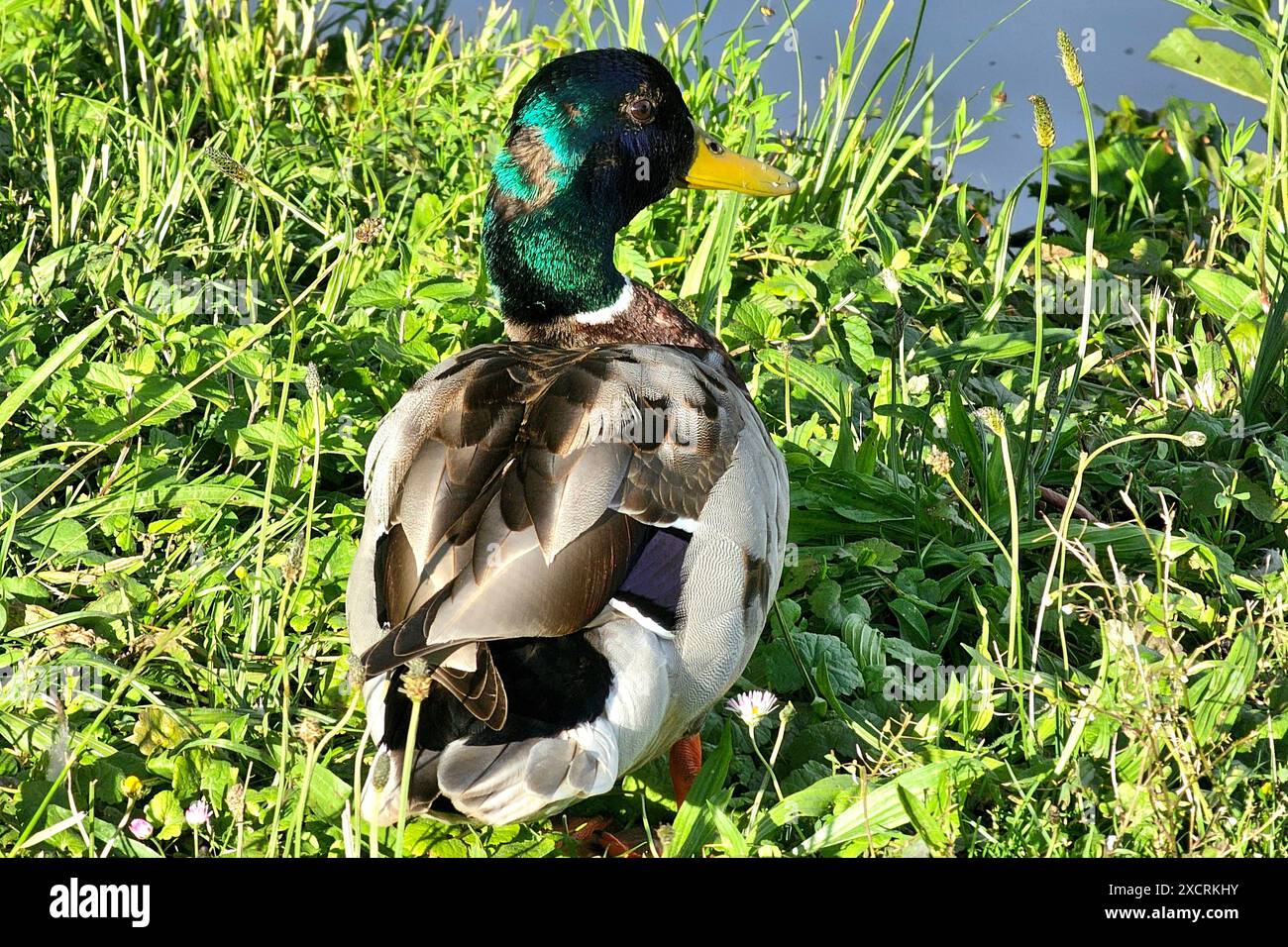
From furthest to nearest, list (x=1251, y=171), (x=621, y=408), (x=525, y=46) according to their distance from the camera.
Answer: (x=525, y=46) → (x=1251, y=171) → (x=621, y=408)

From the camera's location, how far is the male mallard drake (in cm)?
223

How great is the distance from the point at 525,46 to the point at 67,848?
3.65 meters

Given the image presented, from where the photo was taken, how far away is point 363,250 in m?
4.28

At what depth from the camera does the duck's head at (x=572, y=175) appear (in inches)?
132

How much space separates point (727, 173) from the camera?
149 inches

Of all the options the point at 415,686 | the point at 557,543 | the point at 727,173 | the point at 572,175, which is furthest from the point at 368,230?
the point at 415,686

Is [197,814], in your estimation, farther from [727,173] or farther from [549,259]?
[727,173]

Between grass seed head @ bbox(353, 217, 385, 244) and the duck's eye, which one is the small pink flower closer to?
grass seed head @ bbox(353, 217, 385, 244)

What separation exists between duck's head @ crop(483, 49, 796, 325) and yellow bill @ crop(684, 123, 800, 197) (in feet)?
0.66

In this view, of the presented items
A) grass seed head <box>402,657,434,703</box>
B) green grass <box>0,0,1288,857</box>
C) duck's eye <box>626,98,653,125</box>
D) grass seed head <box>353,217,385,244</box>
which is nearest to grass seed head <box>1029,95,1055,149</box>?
green grass <box>0,0,1288,857</box>

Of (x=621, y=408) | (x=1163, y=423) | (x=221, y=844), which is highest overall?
(x=621, y=408)

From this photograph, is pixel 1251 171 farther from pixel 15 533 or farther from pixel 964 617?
pixel 15 533

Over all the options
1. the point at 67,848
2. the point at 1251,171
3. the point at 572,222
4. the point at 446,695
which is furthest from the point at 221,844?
the point at 1251,171

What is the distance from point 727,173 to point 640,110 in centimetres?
40
